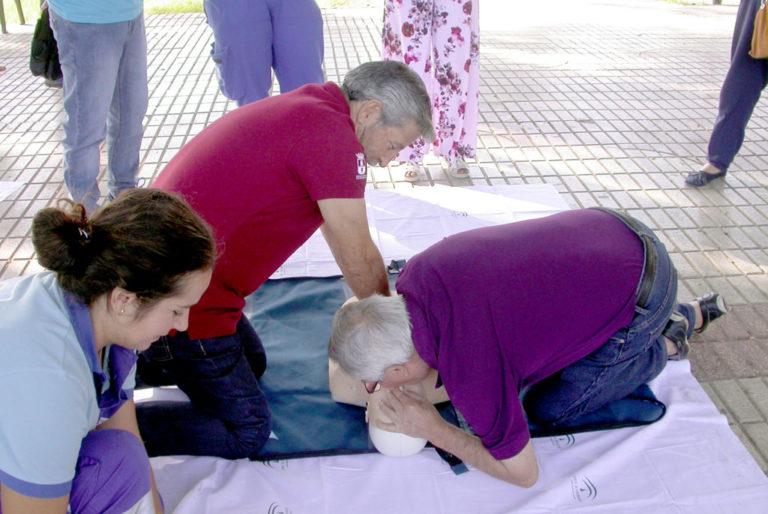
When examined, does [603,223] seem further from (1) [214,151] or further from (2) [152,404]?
(2) [152,404]

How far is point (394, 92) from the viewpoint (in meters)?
1.75

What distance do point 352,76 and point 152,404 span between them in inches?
47.9

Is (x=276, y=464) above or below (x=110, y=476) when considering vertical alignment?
below

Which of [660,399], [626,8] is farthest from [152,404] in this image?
[626,8]

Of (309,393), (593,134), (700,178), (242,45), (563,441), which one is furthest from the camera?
(593,134)

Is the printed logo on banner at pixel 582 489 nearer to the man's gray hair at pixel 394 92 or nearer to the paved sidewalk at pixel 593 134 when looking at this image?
the paved sidewalk at pixel 593 134

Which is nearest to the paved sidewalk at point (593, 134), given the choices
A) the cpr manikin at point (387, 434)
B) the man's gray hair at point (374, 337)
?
the cpr manikin at point (387, 434)

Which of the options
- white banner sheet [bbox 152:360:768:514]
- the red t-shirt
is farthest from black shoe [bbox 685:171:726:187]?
the red t-shirt

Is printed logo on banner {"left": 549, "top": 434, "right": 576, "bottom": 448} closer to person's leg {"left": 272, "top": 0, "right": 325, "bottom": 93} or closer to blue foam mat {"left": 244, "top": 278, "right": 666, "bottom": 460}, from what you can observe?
blue foam mat {"left": 244, "top": 278, "right": 666, "bottom": 460}

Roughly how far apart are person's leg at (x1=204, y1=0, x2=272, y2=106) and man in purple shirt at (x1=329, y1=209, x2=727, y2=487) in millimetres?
2018

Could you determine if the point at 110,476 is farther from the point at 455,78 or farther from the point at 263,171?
the point at 455,78

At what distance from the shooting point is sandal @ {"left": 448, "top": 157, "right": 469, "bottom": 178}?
3.76 m

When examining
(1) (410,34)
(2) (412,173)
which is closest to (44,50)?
(1) (410,34)

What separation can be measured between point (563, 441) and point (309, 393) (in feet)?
2.94
